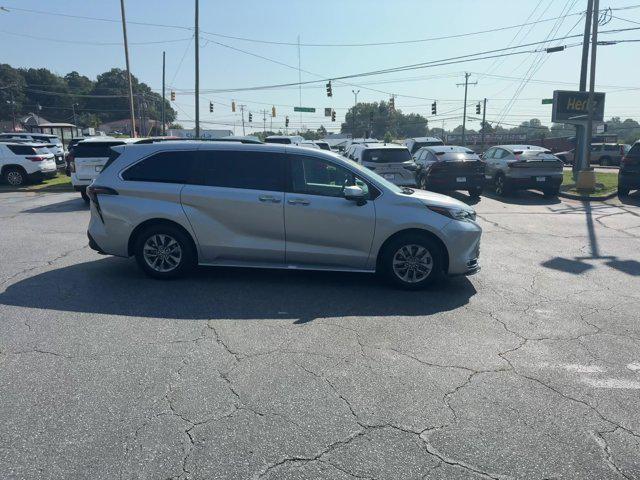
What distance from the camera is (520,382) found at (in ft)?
13.5

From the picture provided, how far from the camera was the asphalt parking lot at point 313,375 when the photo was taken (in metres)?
3.11

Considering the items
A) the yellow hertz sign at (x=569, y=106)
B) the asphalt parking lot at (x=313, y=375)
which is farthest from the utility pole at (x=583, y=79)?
the asphalt parking lot at (x=313, y=375)

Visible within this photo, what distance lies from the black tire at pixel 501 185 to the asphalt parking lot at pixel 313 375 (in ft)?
31.8

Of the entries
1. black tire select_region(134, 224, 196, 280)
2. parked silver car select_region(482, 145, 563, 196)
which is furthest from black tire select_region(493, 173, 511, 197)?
black tire select_region(134, 224, 196, 280)

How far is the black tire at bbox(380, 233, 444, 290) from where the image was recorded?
6445 millimetres

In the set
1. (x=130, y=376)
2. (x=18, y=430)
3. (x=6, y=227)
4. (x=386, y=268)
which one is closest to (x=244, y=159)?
(x=386, y=268)

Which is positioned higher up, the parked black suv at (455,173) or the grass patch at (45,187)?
the parked black suv at (455,173)

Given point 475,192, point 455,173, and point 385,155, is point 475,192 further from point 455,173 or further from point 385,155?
point 385,155

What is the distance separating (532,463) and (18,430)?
3.19 meters

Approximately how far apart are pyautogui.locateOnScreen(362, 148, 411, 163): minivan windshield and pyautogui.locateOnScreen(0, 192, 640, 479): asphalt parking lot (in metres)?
8.46

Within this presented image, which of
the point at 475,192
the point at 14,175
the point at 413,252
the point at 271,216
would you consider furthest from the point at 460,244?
the point at 14,175

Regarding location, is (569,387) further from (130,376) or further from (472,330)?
(130,376)

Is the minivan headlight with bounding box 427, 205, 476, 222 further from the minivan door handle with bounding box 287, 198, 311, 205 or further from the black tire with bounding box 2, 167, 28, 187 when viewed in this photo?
the black tire with bounding box 2, 167, 28, 187

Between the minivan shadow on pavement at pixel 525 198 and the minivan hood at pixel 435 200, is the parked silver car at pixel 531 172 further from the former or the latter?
the minivan hood at pixel 435 200
